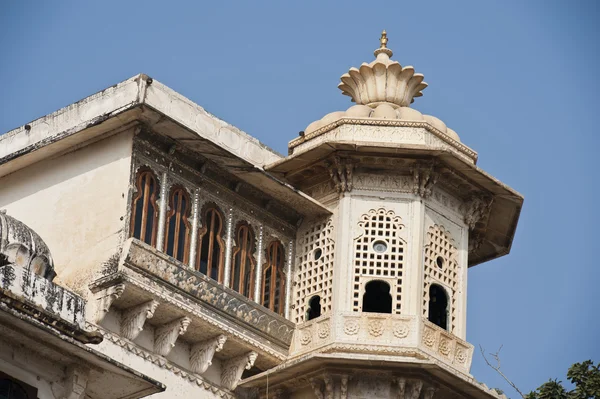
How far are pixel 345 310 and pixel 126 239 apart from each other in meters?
3.36

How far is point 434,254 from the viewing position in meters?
26.8

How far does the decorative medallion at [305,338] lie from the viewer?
26.2m

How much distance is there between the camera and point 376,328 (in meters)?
25.8

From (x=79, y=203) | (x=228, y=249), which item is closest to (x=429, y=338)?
(x=228, y=249)

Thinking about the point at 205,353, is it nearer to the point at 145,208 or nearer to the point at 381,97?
the point at 145,208

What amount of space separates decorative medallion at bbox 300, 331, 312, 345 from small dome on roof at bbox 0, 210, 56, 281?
584 cm

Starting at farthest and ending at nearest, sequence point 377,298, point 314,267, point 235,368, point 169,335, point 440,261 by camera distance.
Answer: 1. point 440,261
2. point 314,267
3. point 377,298
4. point 235,368
5. point 169,335

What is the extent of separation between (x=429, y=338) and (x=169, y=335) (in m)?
3.53

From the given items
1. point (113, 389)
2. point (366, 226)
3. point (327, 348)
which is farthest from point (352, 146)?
point (113, 389)

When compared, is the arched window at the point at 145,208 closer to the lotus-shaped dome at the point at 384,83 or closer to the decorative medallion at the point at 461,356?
the lotus-shaped dome at the point at 384,83

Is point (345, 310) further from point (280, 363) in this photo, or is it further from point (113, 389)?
point (113, 389)

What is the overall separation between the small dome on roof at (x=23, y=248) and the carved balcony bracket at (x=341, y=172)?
21.6 feet

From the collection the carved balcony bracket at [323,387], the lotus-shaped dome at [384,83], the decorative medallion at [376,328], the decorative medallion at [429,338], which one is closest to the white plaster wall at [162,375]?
the carved balcony bracket at [323,387]

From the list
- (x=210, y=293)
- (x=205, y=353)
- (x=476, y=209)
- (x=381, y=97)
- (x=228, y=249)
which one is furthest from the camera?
(x=381, y=97)
